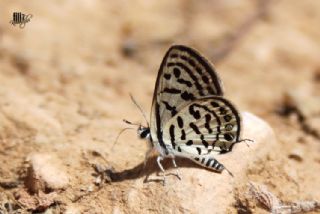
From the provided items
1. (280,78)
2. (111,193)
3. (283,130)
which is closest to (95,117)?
(111,193)

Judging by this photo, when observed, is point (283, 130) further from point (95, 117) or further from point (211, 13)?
point (211, 13)

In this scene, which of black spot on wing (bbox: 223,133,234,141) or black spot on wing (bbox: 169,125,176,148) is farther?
black spot on wing (bbox: 169,125,176,148)

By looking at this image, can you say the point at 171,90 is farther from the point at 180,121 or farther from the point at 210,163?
the point at 210,163

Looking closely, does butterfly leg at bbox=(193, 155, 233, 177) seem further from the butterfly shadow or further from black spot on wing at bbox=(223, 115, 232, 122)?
black spot on wing at bbox=(223, 115, 232, 122)

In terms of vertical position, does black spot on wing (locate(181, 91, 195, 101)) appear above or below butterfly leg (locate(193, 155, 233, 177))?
above

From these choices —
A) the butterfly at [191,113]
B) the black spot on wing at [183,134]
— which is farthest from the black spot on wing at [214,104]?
the black spot on wing at [183,134]

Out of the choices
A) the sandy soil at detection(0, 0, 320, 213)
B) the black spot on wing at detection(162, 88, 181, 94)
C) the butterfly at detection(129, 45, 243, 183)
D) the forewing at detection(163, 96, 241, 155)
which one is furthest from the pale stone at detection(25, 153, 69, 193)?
the black spot on wing at detection(162, 88, 181, 94)
